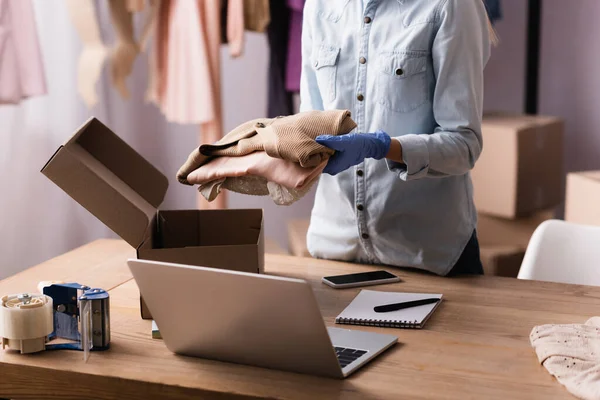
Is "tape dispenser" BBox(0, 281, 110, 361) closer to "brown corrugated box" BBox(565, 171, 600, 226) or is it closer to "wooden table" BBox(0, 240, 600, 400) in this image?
"wooden table" BBox(0, 240, 600, 400)

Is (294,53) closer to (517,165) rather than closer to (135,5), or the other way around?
(135,5)

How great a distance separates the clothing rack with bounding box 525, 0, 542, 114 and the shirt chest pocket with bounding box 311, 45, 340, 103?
1.90 m

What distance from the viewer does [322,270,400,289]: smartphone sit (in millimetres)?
1493

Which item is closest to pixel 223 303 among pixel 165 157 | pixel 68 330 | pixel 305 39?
pixel 68 330

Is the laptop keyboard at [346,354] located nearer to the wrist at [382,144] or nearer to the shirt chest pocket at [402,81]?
the wrist at [382,144]

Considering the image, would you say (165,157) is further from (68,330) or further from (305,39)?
(68,330)

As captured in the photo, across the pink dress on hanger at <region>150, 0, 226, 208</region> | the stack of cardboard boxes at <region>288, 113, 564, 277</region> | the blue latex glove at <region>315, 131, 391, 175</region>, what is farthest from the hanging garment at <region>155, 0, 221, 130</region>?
the blue latex glove at <region>315, 131, 391, 175</region>

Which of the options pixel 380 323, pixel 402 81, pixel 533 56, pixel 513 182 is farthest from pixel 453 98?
pixel 533 56

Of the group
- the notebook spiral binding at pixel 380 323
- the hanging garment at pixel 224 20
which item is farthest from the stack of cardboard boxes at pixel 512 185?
the notebook spiral binding at pixel 380 323

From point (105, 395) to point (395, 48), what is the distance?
84 cm

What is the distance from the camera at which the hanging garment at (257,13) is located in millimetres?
2770

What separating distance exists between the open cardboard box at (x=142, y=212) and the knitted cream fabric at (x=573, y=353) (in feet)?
1.58

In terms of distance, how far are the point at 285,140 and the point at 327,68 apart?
39cm

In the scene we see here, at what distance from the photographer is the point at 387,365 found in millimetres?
1146
